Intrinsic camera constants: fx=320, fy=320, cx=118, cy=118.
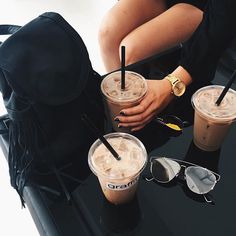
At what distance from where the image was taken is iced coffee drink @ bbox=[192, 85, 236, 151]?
0.81m

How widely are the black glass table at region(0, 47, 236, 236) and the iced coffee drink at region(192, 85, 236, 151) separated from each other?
36mm

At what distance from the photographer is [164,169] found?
83cm

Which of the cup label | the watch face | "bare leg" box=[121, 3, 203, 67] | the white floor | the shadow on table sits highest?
"bare leg" box=[121, 3, 203, 67]

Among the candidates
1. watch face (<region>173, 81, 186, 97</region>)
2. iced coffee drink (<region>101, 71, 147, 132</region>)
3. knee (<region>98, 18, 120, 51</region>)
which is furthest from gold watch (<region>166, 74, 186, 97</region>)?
knee (<region>98, 18, 120, 51</region>)

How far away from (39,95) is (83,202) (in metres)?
0.29

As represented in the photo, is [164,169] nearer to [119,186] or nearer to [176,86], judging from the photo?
[119,186]

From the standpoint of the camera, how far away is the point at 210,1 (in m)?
1.00

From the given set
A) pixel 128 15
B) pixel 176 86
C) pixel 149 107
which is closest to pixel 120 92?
pixel 149 107

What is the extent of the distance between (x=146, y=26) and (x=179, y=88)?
1.35 ft

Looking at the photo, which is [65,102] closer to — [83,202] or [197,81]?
[83,202]

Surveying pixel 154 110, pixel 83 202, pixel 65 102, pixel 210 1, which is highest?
pixel 210 1

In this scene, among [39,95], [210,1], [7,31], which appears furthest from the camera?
[210,1]

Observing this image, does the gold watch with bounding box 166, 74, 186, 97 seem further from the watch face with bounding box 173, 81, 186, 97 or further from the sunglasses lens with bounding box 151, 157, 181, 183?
the sunglasses lens with bounding box 151, 157, 181, 183

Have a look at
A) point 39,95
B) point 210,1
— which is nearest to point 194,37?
point 210,1
